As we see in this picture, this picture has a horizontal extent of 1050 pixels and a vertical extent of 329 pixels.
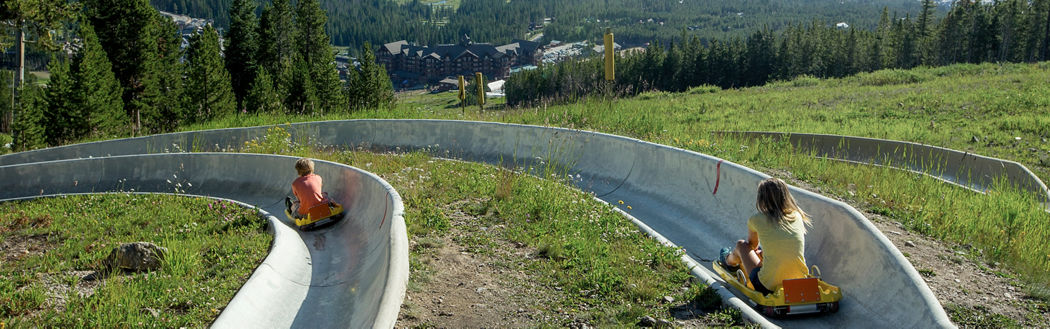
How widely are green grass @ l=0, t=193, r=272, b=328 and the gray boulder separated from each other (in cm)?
11

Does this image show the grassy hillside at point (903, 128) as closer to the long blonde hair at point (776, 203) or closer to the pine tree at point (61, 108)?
the long blonde hair at point (776, 203)

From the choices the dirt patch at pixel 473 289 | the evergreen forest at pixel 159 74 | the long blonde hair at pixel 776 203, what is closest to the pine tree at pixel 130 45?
the evergreen forest at pixel 159 74

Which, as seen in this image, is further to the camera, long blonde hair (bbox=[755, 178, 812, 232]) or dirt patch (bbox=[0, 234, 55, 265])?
dirt patch (bbox=[0, 234, 55, 265])

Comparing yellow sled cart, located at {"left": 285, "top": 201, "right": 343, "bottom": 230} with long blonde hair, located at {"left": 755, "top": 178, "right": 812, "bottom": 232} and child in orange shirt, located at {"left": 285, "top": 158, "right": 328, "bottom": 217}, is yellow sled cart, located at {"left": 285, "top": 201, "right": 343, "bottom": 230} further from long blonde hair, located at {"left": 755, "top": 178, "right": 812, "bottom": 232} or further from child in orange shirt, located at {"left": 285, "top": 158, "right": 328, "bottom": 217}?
long blonde hair, located at {"left": 755, "top": 178, "right": 812, "bottom": 232}

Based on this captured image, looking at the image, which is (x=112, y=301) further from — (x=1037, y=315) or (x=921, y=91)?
(x=921, y=91)

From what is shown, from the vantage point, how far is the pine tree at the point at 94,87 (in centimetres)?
3619

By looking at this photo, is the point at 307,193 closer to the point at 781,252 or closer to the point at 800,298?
the point at 781,252

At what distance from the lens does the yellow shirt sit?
6.11m

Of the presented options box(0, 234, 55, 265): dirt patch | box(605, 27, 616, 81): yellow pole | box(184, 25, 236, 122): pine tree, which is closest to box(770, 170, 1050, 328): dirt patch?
box(605, 27, 616, 81): yellow pole

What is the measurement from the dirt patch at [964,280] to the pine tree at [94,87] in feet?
125

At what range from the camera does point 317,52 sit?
208 ft

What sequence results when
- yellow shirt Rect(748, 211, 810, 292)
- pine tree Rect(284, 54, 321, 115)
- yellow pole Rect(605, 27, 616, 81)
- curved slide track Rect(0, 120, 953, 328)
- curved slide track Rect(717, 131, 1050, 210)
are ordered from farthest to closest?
pine tree Rect(284, 54, 321, 115) < yellow pole Rect(605, 27, 616, 81) < curved slide track Rect(717, 131, 1050, 210) < yellow shirt Rect(748, 211, 810, 292) < curved slide track Rect(0, 120, 953, 328)

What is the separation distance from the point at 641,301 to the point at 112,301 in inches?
192

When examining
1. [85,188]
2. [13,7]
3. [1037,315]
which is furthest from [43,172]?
[13,7]
